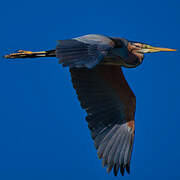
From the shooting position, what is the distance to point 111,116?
21.8 ft

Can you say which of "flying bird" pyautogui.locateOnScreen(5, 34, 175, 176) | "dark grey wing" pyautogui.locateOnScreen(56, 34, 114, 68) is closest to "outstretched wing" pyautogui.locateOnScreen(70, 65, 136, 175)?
"flying bird" pyautogui.locateOnScreen(5, 34, 175, 176)

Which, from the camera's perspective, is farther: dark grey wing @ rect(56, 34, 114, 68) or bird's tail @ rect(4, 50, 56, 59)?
bird's tail @ rect(4, 50, 56, 59)

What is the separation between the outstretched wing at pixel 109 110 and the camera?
20.7 feet

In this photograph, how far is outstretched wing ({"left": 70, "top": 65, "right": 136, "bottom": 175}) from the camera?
6.30 m

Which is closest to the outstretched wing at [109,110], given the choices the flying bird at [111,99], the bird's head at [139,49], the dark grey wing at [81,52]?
the flying bird at [111,99]

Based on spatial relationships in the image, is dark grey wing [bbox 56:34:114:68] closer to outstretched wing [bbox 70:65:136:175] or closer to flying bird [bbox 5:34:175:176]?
flying bird [bbox 5:34:175:176]

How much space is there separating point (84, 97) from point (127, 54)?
30.1 inches

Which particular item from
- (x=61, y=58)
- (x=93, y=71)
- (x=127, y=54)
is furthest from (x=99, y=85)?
(x=61, y=58)

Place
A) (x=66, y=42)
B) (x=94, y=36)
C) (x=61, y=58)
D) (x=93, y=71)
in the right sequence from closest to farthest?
(x=61, y=58)
(x=66, y=42)
(x=94, y=36)
(x=93, y=71)

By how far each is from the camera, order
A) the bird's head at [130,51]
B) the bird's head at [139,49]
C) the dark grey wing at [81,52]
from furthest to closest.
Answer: the bird's head at [139,49] < the bird's head at [130,51] < the dark grey wing at [81,52]

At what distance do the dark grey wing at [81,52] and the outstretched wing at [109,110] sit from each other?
1.09m

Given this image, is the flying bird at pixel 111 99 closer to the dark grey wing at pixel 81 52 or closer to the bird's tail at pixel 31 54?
the bird's tail at pixel 31 54

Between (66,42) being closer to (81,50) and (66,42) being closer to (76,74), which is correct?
(81,50)

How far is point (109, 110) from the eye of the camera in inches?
263
